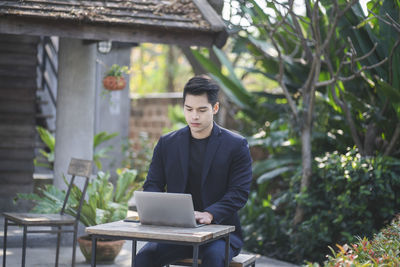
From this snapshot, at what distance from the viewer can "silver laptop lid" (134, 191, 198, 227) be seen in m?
3.30

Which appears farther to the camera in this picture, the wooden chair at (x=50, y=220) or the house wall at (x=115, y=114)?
the house wall at (x=115, y=114)

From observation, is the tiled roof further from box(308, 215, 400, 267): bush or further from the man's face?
box(308, 215, 400, 267): bush

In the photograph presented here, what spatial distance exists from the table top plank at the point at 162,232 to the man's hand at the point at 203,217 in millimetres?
94

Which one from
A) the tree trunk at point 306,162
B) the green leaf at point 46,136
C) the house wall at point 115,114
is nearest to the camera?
Result: the tree trunk at point 306,162

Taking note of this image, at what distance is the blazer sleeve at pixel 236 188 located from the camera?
3723 mm

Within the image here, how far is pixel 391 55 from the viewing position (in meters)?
6.47

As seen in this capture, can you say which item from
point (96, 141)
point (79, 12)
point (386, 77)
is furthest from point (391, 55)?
point (96, 141)

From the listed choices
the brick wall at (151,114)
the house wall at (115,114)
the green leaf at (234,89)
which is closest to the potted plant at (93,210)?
the green leaf at (234,89)

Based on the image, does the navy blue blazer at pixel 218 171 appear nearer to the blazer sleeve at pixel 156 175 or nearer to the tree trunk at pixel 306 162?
the blazer sleeve at pixel 156 175

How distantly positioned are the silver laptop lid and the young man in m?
0.27

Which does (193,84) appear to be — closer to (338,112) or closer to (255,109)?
(338,112)

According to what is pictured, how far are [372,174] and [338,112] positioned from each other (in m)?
1.25

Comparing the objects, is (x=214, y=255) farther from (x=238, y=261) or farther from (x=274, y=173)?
(x=274, y=173)

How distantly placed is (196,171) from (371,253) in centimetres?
122
